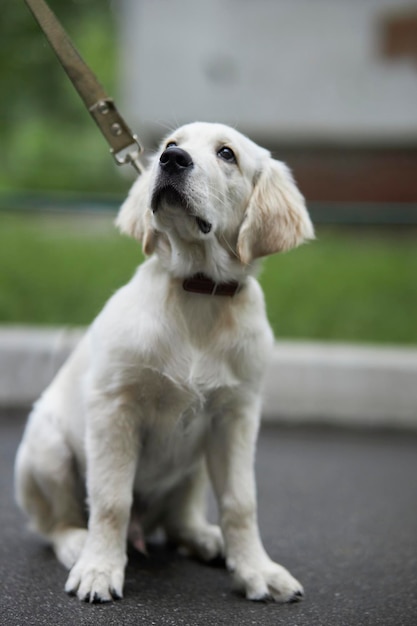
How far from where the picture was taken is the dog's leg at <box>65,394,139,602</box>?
320cm

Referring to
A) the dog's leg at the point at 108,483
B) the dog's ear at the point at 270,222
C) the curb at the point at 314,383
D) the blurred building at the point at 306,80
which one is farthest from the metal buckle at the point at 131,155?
the blurred building at the point at 306,80

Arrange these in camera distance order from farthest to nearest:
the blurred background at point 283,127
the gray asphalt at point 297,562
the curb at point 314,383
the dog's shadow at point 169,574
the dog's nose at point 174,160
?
1. the blurred background at point 283,127
2. the curb at point 314,383
3. the dog's shadow at point 169,574
4. the dog's nose at point 174,160
5. the gray asphalt at point 297,562

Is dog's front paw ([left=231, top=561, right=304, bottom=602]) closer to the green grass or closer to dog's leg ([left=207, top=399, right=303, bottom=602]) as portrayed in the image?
dog's leg ([left=207, top=399, right=303, bottom=602])

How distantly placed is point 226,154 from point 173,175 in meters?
0.35

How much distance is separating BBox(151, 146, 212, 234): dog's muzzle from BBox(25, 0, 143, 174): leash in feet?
1.97

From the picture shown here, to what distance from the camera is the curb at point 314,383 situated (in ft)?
21.6

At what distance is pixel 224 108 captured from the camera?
16109 millimetres

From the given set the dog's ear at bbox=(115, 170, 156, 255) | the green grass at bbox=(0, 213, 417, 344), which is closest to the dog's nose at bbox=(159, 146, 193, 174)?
the dog's ear at bbox=(115, 170, 156, 255)

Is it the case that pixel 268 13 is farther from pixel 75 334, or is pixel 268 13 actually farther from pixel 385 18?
pixel 75 334

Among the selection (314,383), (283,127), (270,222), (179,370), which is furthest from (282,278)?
(283,127)

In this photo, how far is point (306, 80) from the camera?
15.8m

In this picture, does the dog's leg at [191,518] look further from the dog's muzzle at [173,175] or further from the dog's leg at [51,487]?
the dog's muzzle at [173,175]

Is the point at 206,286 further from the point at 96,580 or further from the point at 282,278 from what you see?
the point at 282,278

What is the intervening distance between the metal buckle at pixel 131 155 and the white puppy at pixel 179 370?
10.9 inches
